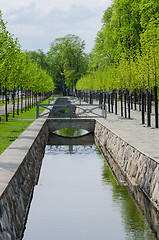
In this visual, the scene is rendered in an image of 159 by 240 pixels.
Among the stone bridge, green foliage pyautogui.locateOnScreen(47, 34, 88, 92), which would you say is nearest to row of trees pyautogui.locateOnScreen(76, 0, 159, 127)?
the stone bridge

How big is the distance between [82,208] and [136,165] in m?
3.00

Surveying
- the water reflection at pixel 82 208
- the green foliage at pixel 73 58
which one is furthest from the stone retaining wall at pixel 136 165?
the green foliage at pixel 73 58

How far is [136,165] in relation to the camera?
13.8 metres

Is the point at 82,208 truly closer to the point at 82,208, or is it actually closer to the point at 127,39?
the point at 82,208

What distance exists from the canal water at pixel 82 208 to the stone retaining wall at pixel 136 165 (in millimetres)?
556

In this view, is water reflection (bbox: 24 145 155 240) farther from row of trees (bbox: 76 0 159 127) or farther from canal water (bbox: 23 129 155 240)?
row of trees (bbox: 76 0 159 127)

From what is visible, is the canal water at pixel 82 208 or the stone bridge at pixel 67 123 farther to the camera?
the stone bridge at pixel 67 123

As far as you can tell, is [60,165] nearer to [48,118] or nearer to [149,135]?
[149,135]

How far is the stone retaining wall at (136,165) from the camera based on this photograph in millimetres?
11272

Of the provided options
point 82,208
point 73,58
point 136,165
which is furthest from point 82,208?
point 73,58

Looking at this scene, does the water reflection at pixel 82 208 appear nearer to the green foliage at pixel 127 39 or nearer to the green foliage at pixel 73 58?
the green foliage at pixel 127 39

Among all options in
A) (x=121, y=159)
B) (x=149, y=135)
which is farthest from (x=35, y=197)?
(x=149, y=135)

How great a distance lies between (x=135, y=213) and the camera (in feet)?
37.3

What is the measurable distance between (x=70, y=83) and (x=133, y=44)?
200ft
